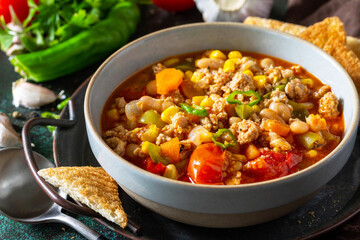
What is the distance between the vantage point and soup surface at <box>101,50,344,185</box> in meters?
2.97

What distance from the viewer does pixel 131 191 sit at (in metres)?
2.83

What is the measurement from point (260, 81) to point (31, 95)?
2406 mm

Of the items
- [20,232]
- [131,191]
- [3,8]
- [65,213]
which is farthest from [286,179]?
[3,8]

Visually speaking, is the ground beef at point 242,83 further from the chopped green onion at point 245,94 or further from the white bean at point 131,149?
the white bean at point 131,149

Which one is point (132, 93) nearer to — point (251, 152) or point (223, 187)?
point (251, 152)

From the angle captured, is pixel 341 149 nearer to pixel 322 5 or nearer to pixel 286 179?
pixel 286 179

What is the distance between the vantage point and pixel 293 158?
303cm

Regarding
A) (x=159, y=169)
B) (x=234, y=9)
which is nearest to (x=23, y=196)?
(x=159, y=169)

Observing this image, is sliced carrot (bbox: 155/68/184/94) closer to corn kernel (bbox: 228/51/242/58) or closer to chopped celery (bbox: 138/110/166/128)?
chopped celery (bbox: 138/110/166/128)

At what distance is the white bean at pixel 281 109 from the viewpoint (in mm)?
3332

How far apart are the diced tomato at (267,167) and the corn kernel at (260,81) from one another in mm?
825

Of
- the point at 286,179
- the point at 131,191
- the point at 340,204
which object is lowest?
the point at 340,204

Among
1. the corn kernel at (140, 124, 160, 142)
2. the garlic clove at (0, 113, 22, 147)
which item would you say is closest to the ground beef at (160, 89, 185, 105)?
the corn kernel at (140, 124, 160, 142)

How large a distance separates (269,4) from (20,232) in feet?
12.4
